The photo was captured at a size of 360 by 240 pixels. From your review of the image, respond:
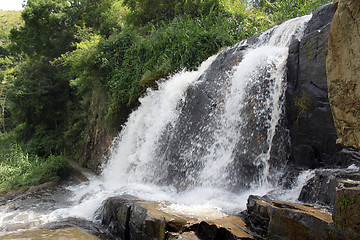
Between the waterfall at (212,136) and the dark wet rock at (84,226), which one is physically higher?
the waterfall at (212,136)

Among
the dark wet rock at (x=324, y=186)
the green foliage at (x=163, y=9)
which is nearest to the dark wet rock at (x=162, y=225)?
the dark wet rock at (x=324, y=186)

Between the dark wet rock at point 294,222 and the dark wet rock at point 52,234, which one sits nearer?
the dark wet rock at point 294,222

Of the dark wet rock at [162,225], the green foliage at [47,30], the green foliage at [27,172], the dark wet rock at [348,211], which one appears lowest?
the green foliage at [27,172]

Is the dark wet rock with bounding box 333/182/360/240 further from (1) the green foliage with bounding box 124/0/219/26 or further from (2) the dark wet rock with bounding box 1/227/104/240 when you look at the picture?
(1) the green foliage with bounding box 124/0/219/26

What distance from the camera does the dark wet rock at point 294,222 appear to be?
8.07 ft

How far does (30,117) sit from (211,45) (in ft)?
34.2

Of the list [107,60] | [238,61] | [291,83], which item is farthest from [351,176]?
[107,60]

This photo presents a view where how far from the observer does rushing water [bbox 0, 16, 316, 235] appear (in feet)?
15.8

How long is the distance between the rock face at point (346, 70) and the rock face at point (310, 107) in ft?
8.27

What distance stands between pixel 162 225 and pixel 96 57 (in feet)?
27.0

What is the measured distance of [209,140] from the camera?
5.87 meters

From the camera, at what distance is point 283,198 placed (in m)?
3.80

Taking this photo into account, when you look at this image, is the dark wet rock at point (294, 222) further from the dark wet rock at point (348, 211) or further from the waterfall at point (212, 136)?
the waterfall at point (212, 136)

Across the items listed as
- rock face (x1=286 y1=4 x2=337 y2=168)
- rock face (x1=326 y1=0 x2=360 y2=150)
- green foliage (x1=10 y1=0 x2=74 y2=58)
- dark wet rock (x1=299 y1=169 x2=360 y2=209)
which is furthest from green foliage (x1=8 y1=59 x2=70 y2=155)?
rock face (x1=326 y1=0 x2=360 y2=150)
